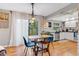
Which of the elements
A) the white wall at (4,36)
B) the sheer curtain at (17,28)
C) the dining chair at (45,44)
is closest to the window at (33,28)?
the sheer curtain at (17,28)

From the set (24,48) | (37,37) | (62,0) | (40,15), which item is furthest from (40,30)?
(62,0)

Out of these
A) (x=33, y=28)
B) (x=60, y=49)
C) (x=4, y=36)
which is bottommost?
(x=60, y=49)

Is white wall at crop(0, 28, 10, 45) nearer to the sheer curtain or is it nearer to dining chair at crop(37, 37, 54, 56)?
the sheer curtain

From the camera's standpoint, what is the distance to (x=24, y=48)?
1.96 m

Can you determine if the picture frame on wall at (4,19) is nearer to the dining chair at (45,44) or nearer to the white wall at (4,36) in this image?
the white wall at (4,36)

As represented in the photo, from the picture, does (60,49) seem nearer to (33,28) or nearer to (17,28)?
(33,28)

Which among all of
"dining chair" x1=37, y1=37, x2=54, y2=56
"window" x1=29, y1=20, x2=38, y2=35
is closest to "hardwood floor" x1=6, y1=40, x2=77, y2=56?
"dining chair" x1=37, y1=37, x2=54, y2=56

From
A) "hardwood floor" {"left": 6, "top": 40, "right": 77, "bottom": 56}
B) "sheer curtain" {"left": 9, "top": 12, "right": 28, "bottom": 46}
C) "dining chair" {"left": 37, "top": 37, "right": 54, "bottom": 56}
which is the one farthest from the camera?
"dining chair" {"left": 37, "top": 37, "right": 54, "bottom": 56}

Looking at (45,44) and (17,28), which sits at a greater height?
(17,28)

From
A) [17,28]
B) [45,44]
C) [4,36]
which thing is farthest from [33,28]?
[4,36]

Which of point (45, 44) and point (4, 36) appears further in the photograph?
point (45, 44)

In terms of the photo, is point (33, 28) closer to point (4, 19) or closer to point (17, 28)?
point (17, 28)

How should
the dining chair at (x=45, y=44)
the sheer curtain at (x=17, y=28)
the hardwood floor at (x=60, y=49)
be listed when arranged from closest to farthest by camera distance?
the hardwood floor at (x=60, y=49) < the sheer curtain at (x=17, y=28) < the dining chair at (x=45, y=44)

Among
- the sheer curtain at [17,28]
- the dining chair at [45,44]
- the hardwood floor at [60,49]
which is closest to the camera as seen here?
the hardwood floor at [60,49]
